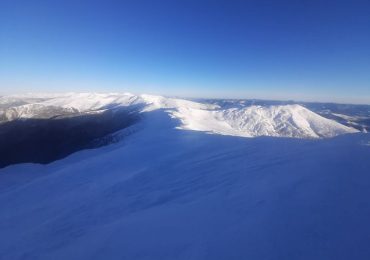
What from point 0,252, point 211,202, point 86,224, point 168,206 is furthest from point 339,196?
point 0,252

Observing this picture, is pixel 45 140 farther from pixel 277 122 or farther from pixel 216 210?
pixel 277 122

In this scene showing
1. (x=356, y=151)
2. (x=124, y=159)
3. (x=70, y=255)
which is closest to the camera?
(x=70, y=255)

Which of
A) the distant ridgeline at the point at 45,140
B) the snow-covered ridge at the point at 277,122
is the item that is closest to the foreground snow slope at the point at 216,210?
the distant ridgeline at the point at 45,140

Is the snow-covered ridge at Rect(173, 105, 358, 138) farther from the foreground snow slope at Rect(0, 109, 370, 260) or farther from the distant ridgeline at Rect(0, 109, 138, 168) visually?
the foreground snow slope at Rect(0, 109, 370, 260)

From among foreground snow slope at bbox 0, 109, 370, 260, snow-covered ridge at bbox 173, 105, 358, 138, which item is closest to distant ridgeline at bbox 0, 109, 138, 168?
foreground snow slope at bbox 0, 109, 370, 260

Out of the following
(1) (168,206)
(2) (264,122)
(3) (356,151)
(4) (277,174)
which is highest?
(3) (356,151)

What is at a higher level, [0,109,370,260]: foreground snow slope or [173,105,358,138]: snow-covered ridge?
[0,109,370,260]: foreground snow slope

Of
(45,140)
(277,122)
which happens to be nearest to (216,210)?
(45,140)

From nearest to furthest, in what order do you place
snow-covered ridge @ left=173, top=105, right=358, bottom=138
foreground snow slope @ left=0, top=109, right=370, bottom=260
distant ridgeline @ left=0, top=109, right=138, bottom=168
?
foreground snow slope @ left=0, top=109, right=370, bottom=260 → distant ridgeline @ left=0, top=109, right=138, bottom=168 → snow-covered ridge @ left=173, top=105, right=358, bottom=138

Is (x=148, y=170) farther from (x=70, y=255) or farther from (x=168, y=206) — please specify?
(x=70, y=255)
